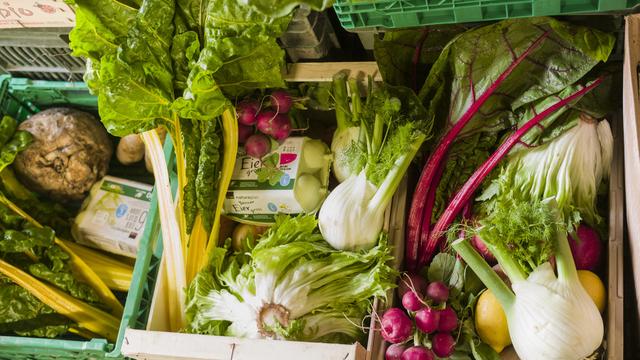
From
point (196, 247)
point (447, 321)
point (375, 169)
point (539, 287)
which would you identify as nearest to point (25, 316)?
point (196, 247)

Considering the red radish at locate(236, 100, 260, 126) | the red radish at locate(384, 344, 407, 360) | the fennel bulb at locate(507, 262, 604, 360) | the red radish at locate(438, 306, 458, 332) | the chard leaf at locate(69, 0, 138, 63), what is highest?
the chard leaf at locate(69, 0, 138, 63)

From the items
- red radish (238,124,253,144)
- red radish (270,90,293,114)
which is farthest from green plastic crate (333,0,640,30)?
red radish (238,124,253,144)

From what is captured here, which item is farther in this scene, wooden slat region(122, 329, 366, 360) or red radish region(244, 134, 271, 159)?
red radish region(244, 134, 271, 159)

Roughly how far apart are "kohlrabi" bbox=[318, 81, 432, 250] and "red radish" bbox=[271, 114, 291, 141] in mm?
196

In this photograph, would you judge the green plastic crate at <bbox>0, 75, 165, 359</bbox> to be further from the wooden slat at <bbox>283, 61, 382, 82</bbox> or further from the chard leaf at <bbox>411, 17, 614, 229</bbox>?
the chard leaf at <bbox>411, 17, 614, 229</bbox>

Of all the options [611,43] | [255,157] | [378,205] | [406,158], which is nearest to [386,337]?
[378,205]

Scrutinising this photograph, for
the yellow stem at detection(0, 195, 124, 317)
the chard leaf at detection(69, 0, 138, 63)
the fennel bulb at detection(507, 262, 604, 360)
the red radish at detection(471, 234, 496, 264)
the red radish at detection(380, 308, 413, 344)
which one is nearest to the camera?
the fennel bulb at detection(507, 262, 604, 360)

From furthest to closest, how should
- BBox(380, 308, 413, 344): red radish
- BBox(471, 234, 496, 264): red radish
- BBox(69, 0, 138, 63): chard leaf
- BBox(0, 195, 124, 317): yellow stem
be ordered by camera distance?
BBox(0, 195, 124, 317): yellow stem → BBox(69, 0, 138, 63): chard leaf → BBox(471, 234, 496, 264): red radish → BBox(380, 308, 413, 344): red radish

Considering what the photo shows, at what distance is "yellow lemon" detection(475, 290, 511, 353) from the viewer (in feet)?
4.15

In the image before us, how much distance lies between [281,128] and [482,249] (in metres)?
0.56

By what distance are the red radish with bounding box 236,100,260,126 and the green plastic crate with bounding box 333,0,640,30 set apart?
38cm

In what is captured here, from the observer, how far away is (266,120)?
1596mm

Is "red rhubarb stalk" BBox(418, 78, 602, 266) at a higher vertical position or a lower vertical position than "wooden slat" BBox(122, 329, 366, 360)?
higher

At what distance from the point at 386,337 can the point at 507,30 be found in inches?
26.4
